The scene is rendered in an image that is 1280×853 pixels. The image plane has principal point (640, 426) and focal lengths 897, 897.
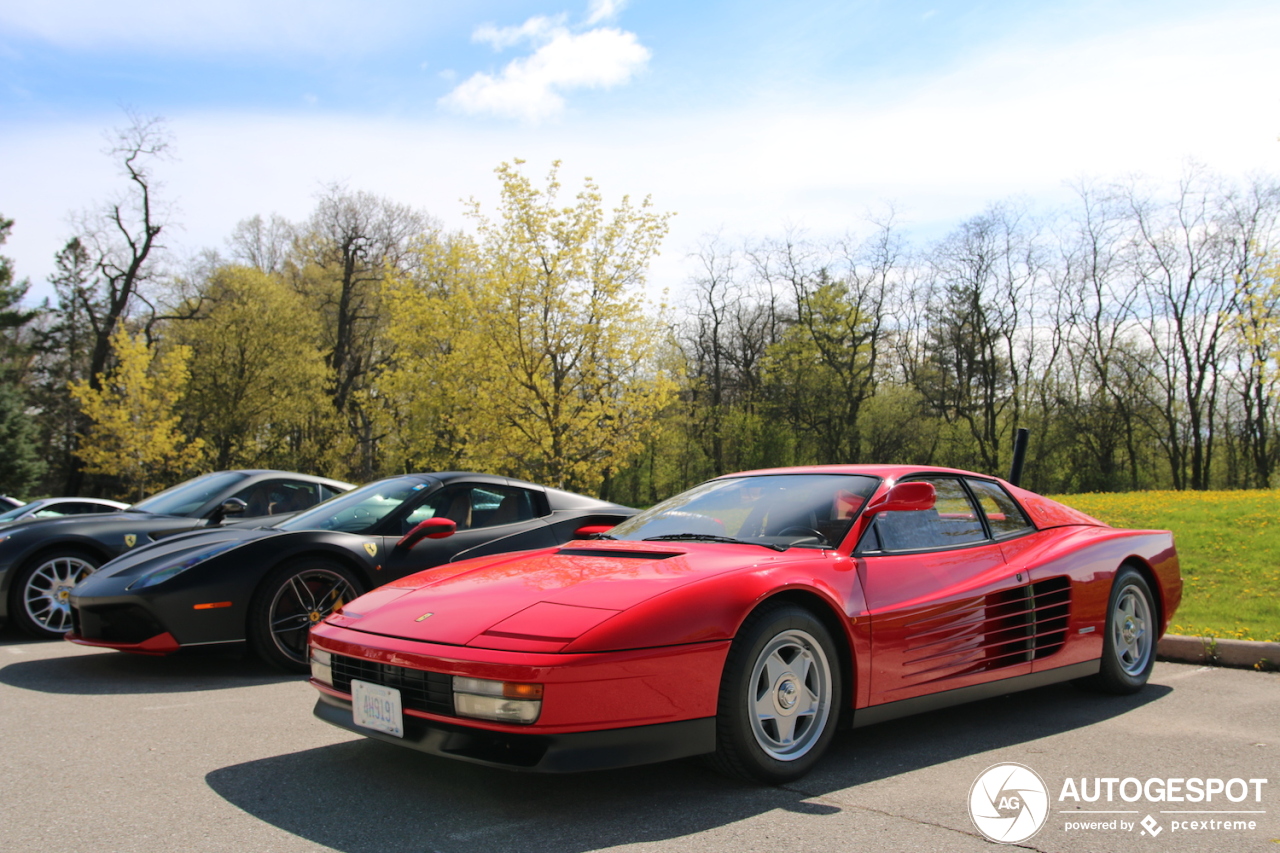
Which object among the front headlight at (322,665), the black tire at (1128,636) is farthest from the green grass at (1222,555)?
the front headlight at (322,665)

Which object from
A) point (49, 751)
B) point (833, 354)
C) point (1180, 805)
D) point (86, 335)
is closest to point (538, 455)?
point (49, 751)

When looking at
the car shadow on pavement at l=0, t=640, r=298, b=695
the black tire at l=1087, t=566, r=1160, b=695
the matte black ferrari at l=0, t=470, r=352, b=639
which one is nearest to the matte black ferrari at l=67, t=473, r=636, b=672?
the car shadow on pavement at l=0, t=640, r=298, b=695

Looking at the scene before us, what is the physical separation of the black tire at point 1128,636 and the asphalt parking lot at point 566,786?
107mm

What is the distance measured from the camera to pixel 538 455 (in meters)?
18.5

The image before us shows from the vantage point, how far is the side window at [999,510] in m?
4.65

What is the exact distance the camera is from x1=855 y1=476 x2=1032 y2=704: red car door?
148 inches

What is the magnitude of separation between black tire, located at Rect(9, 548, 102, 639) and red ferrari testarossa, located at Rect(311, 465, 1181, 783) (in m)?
4.66

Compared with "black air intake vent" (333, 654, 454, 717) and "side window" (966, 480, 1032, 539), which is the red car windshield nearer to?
"side window" (966, 480, 1032, 539)

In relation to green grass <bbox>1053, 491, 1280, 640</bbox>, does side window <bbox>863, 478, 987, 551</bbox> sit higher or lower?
higher

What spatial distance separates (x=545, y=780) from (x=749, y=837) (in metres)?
0.97

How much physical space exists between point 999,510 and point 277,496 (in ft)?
21.1

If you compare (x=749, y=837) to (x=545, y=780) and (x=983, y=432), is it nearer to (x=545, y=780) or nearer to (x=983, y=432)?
(x=545, y=780)

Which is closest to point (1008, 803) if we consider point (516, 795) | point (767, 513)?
point (767, 513)

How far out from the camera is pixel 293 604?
5.81m
